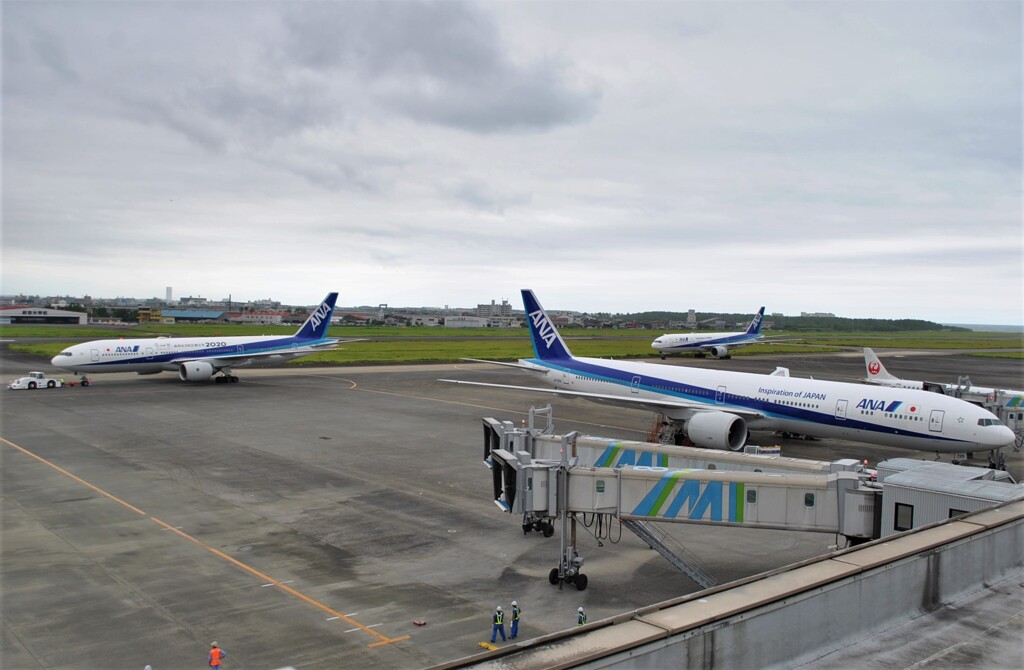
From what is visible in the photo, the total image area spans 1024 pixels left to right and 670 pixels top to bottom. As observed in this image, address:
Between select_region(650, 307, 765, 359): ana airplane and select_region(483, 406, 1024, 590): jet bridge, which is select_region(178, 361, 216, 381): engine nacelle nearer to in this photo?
select_region(483, 406, 1024, 590): jet bridge

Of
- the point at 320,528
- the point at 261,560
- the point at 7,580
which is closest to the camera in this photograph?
the point at 7,580

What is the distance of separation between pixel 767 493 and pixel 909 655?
6.65 metres

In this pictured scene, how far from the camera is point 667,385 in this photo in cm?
3941

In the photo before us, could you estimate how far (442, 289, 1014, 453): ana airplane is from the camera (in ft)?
97.2

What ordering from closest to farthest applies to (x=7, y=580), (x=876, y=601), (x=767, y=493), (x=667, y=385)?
(x=876, y=601) → (x=767, y=493) → (x=7, y=580) → (x=667, y=385)

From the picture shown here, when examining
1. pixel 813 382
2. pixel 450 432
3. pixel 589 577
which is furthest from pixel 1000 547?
pixel 450 432

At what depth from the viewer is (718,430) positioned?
3325 cm

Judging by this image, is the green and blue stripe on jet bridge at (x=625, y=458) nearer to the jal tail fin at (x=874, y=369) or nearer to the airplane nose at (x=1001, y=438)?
the airplane nose at (x=1001, y=438)

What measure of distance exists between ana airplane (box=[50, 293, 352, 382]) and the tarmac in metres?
17.6

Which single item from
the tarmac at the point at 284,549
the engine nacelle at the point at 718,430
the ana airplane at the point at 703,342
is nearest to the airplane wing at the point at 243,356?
the tarmac at the point at 284,549

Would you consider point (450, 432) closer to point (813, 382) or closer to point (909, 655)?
point (813, 382)

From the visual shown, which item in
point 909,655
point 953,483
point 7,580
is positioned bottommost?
point 7,580

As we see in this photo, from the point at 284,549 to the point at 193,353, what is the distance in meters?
47.4

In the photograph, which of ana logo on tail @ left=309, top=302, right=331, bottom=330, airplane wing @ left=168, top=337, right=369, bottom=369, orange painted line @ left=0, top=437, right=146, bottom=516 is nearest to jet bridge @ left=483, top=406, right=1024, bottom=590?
orange painted line @ left=0, top=437, right=146, bottom=516
